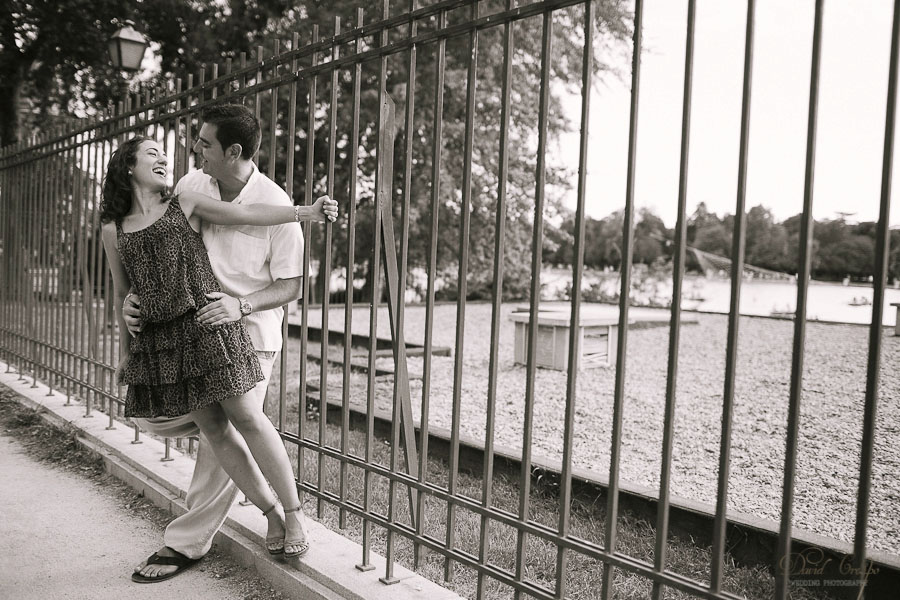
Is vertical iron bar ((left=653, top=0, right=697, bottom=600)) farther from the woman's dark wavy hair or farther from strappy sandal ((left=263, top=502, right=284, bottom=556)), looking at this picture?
the woman's dark wavy hair

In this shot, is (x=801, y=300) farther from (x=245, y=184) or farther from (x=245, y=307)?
(x=245, y=184)

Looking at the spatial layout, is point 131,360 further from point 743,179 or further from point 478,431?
point 478,431

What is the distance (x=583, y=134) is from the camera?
2.29m

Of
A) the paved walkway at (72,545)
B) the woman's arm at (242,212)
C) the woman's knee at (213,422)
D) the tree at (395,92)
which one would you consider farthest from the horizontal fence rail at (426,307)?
the tree at (395,92)

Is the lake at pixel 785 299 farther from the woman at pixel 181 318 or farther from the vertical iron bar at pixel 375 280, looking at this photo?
the woman at pixel 181 318

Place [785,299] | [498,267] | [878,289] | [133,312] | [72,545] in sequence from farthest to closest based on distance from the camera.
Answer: [785,299] → [72,545] → [133,312] → [498,267] → [878,289]

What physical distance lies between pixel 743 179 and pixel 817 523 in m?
2.72

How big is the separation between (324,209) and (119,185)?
0.78 metres

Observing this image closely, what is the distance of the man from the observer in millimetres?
2910

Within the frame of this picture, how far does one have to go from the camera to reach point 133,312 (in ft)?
9.31

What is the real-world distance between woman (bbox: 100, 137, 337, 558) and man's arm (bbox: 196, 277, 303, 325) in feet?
0.12

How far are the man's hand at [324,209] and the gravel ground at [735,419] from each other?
107 inches

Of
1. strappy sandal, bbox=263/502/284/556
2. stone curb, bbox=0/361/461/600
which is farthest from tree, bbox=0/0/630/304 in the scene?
strappy sandal, bbox=263/502/284/556

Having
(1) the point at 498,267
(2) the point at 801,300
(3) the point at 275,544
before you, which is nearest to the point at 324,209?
(1) the point at 498,267
